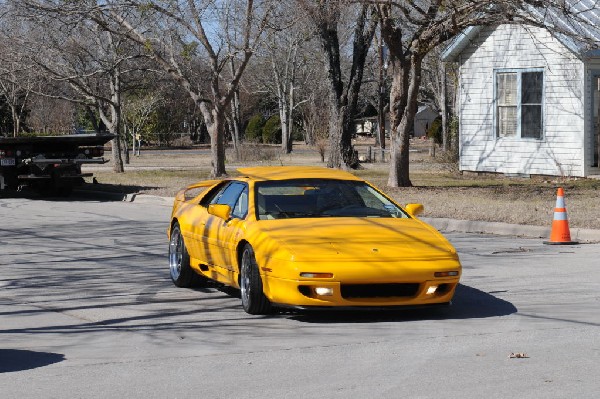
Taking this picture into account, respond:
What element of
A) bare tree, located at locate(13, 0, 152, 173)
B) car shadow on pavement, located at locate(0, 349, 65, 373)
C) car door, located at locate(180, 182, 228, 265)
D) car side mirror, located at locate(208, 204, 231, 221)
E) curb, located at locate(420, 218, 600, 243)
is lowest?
curb, located at locate(420, 218, 600, 243)

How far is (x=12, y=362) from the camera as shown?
751 cm

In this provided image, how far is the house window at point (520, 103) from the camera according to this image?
26.1 m

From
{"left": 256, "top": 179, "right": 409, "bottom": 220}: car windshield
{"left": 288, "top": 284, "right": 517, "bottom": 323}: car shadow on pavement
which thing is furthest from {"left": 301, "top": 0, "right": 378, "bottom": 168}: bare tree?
{"left": 288, "top": 284, "right": 517, "bottom": 323}: car shadow on pavement

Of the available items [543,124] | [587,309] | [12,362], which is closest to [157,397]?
[12,362]

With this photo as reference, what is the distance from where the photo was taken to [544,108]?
25734mm

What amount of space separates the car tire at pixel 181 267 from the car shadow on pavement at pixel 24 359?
3129 mm

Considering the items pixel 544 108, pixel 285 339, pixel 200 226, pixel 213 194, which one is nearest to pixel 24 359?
Result: pixel 285 339

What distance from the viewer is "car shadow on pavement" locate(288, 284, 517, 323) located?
29.8ft

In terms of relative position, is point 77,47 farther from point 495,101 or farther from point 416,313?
point 416,313

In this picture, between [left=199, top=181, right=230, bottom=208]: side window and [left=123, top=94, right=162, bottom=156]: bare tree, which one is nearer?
[left=199, top=181, right=230, bottom=208]: side window

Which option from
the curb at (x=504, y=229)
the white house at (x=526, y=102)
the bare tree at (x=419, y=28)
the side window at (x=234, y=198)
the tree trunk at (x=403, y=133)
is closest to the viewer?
the side window at (x=234, y=198)

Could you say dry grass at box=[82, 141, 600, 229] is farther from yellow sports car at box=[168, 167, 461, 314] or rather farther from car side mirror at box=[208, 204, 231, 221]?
car side mirror at box=[208, 204, 231, 221]

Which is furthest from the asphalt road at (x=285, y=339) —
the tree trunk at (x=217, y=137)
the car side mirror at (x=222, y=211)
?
the tree trunk at (x=217, y=137)

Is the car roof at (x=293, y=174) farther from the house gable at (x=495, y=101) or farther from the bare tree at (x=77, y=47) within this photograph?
the bare tree at (x=77, y=47)
